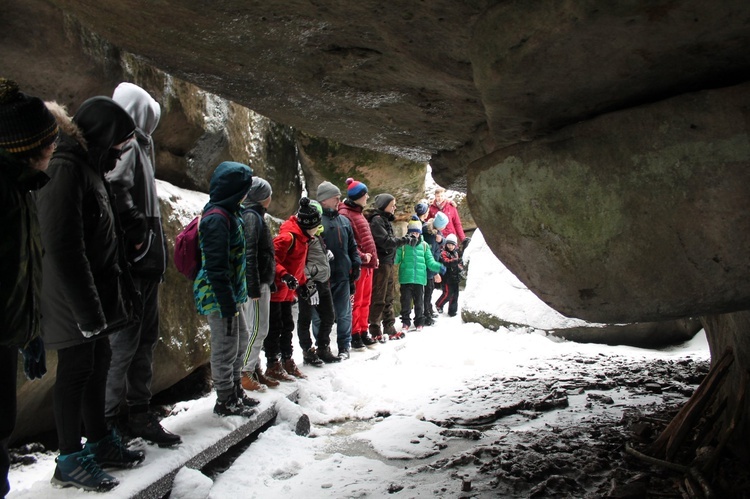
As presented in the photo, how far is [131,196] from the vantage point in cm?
294

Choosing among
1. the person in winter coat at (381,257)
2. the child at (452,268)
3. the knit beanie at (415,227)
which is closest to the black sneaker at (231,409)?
the person in winter coat at (381,257)

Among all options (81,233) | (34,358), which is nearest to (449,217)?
(81,233)

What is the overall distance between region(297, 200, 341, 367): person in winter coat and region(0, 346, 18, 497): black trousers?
329 cm

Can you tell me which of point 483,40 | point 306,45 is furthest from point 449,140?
point 483,40

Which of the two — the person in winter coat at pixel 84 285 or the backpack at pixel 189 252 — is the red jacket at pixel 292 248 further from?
the person in winter coat at pixel 84 285

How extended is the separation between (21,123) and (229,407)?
2.06 metres

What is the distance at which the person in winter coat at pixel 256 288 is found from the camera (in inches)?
154

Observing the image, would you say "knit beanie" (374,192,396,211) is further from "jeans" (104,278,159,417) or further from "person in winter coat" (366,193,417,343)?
"jeans" (104,278,159,417)

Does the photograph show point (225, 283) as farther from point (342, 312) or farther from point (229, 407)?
point (342, 312)

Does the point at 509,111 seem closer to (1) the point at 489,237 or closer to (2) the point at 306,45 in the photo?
(1) the point at 489,237

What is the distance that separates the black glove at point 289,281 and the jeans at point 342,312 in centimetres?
110

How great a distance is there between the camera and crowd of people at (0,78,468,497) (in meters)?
1.83

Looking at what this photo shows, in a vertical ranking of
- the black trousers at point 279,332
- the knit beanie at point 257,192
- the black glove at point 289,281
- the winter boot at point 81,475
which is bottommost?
the winter boot at point 81,475

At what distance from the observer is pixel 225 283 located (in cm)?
324
